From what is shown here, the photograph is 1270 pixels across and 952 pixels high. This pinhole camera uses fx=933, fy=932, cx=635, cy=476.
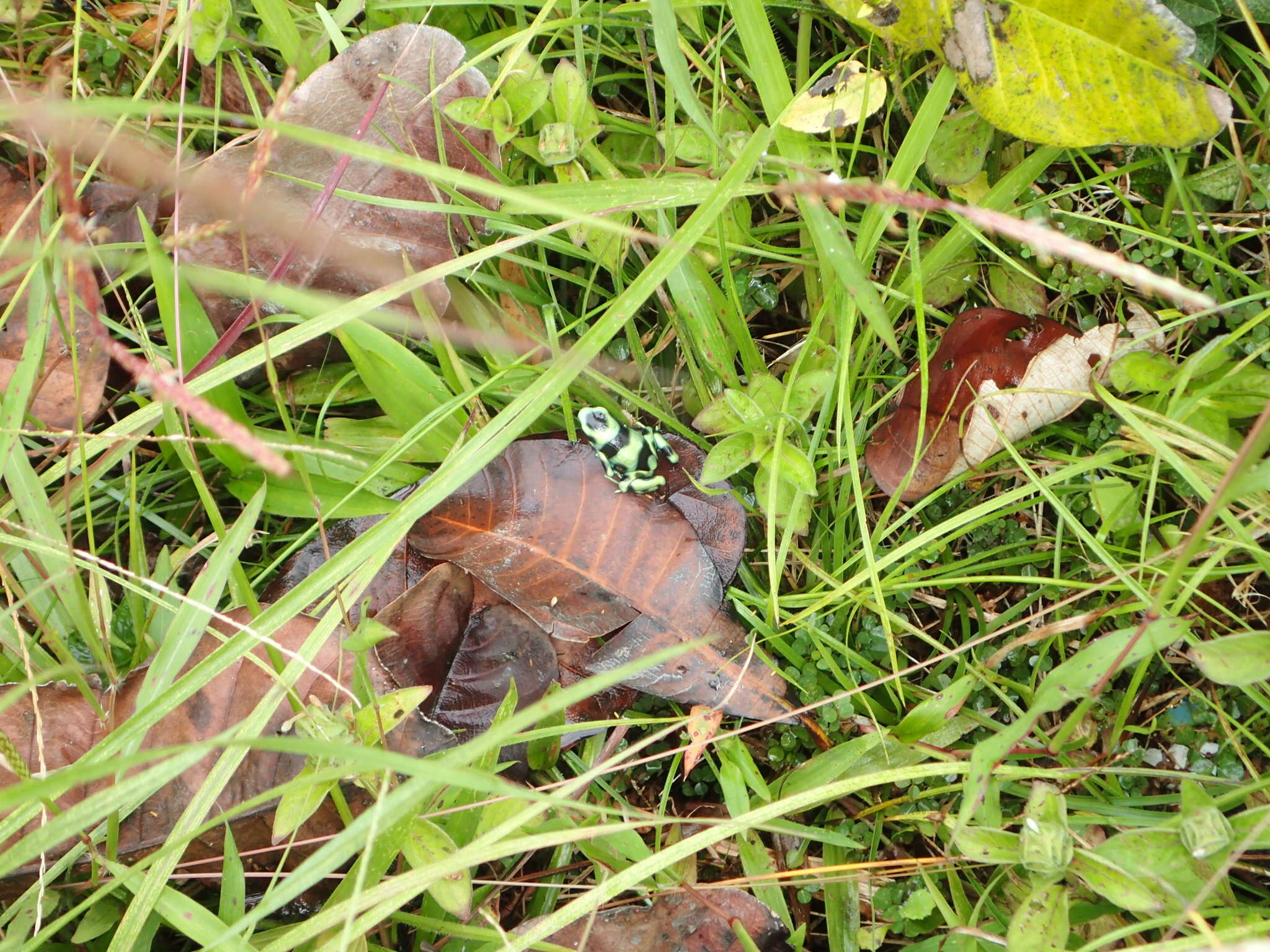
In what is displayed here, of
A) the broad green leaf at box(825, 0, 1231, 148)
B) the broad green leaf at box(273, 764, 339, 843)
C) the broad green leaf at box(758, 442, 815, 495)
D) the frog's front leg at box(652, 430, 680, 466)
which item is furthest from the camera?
the frog's front leg at box(652, 430, 680, 466)

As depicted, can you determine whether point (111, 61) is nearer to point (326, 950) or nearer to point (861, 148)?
point (861, 148)

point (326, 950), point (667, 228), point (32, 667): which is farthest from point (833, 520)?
point (32, 667)

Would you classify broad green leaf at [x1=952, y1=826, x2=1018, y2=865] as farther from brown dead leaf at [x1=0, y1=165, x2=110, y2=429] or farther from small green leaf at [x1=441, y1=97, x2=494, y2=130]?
brown dead leaf at [x1=0, y1=165, x2=110, y2=429]

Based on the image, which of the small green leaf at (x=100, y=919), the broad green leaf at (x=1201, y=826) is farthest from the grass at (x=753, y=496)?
the broad green leaf at (x=1201, y=826)

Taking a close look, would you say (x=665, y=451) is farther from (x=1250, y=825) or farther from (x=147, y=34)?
(x=147, y=34)

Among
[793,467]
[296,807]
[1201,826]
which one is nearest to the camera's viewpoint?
[1201,826]

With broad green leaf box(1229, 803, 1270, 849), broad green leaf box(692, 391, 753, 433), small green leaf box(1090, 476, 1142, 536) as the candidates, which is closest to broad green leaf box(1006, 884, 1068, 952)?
broad green leaf box(1229, 803, 1270, 849)

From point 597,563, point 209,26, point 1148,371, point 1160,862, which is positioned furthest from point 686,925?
point 209,26
